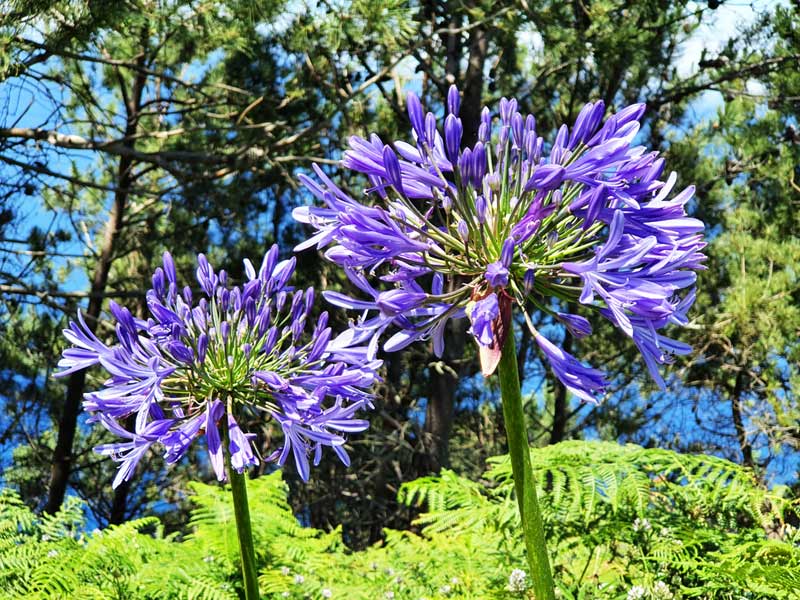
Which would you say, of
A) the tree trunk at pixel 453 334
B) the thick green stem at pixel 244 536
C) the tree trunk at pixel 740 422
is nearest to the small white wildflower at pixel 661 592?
the thick green stem at pixel 244 536

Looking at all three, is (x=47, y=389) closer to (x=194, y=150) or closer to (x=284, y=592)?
(x=194, y=150)

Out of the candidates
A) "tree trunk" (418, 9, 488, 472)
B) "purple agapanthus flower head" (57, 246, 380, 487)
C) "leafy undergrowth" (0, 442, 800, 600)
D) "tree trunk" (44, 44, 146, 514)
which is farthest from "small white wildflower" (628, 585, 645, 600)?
"tree trunk" (44, 44, 146, 514)

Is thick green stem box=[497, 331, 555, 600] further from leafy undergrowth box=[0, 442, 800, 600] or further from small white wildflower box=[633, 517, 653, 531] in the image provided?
small white wildflower box=[633, 517, 653, 531]

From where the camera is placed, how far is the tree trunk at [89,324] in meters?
10.9

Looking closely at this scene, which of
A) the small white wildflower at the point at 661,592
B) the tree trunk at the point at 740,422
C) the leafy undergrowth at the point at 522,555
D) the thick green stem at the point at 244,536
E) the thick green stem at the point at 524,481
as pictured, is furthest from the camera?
the tree trunk at the point at 740,422

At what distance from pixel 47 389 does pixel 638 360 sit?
26.4 ft

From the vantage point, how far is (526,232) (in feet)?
5.92

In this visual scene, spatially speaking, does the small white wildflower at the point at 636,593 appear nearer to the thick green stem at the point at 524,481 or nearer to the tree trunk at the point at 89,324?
the thick green stem at the point at 524,481

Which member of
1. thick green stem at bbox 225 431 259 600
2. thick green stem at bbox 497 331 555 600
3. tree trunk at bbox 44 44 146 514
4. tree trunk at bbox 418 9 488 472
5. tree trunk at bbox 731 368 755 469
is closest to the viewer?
thick green stem at bbox 497 331 555 600

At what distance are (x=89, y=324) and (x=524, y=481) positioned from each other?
9972 millimetres

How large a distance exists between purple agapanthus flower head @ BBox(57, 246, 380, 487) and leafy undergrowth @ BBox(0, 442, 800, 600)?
849 millimetres

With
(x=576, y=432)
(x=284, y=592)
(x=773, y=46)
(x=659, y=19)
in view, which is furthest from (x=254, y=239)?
(x=284, y=592)

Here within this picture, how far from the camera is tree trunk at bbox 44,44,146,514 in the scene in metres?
10.9

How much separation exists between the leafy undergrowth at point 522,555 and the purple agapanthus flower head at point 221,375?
0.85m
